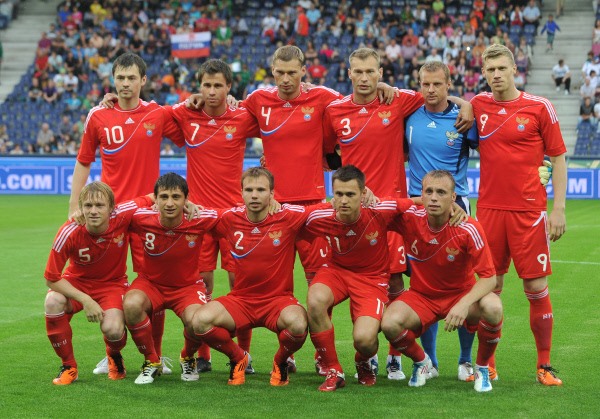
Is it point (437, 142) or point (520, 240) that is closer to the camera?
point (520, 240)

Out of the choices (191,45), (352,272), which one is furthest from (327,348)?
(191,45)

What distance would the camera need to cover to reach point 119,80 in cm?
791

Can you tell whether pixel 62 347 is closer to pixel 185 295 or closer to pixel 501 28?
pixel 185 295

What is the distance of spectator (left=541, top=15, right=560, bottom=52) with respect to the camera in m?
28.8

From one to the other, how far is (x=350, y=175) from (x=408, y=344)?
119 cm

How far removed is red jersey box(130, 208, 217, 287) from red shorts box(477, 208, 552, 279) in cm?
195

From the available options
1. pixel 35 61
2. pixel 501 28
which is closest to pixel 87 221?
pixel 501 28

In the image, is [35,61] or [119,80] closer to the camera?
[119,80]

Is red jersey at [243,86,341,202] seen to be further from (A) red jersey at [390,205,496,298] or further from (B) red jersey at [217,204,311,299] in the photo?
(A) red jersey at [390,205,496,298]

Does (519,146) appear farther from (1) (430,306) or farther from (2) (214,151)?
(2) (214,151)

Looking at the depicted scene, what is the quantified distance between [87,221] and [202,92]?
4.72ft

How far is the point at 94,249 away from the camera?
23.9 feet

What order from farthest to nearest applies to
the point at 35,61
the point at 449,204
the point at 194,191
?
the point at 35,61 < the point at 194,191 < the point at 449,204

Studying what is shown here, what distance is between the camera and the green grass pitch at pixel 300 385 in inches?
251
